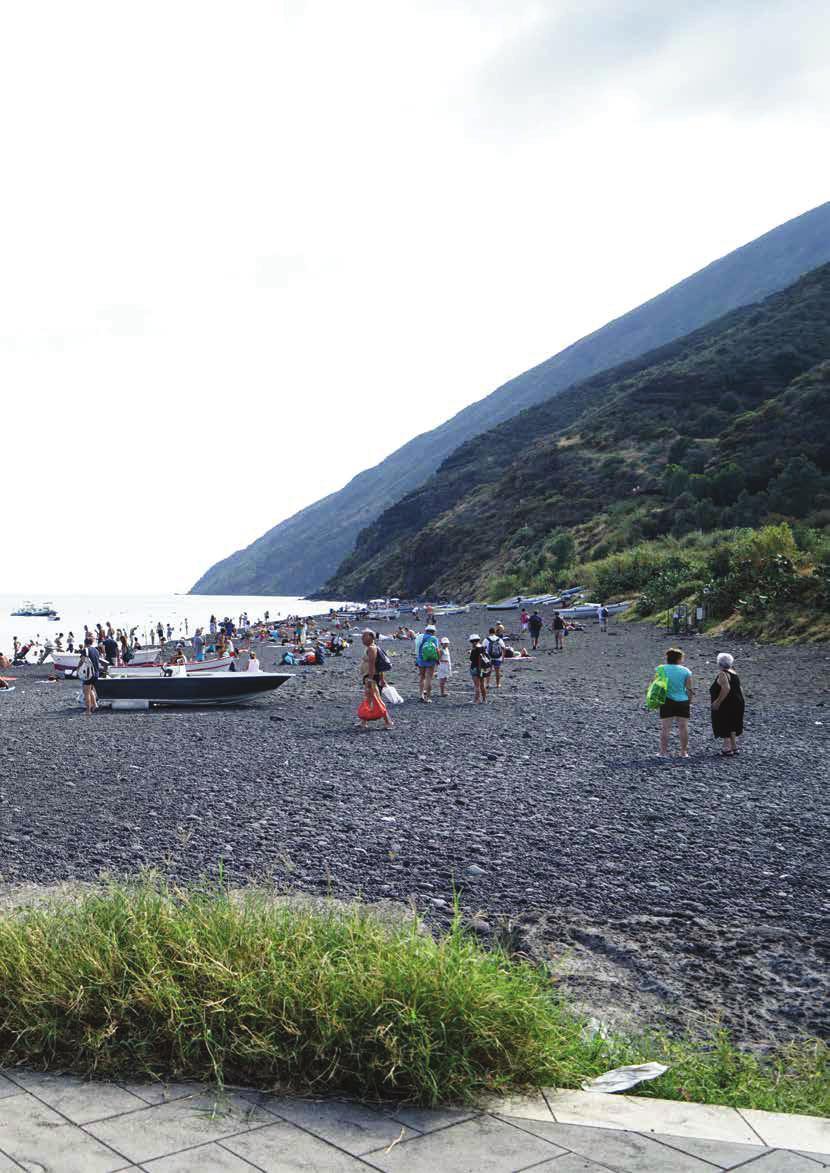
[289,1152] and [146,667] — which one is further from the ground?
[146,667]

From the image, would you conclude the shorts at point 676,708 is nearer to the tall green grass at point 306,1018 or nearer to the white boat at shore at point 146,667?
the tall green grass at point 306,1018

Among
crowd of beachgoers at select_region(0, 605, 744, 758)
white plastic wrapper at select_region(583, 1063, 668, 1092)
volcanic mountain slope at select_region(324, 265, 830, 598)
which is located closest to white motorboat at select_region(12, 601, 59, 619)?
volcanic mountain slope at select_region(324, 265, 830, 598)

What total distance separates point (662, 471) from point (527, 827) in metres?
71.1

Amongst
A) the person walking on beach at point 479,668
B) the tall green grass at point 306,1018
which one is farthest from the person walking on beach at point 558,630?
the tall green grass at point 306,1018

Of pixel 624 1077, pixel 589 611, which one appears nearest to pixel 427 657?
pixel 624 1077

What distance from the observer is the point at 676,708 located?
12062 mm

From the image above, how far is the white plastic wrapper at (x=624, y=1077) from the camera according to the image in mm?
3400

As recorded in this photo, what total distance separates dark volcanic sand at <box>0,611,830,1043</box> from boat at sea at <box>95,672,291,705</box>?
2.59 meters

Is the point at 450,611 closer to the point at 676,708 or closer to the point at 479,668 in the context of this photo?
the point at 479,668

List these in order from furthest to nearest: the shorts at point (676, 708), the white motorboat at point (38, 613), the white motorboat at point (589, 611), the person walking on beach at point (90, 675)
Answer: the white motorboat at point (38, 613) < the white motorboat at point (589, 611) < the person walking on beach at point (90, 675) < the shorts at point (676, 708)

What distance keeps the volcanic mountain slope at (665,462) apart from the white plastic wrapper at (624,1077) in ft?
184

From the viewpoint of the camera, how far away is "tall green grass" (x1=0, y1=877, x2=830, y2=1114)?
10.9 feet

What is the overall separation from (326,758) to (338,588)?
14570cm

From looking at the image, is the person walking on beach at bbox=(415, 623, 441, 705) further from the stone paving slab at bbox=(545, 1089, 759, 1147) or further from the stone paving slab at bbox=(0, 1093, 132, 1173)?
the stone paving slab at bbox=(0, 1093, 132, 1173)
